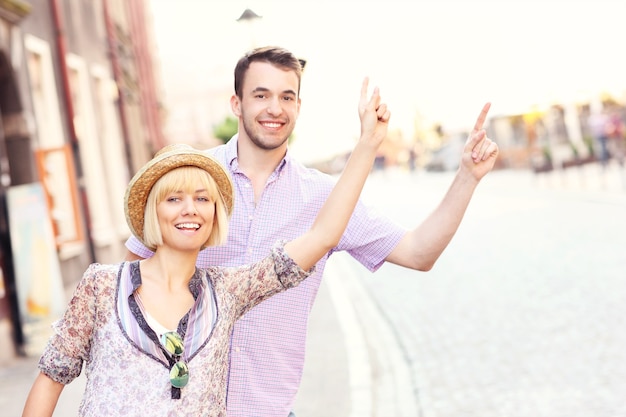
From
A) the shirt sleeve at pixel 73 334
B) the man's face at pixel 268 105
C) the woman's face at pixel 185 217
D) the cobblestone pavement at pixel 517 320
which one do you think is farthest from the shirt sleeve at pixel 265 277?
the cobblestone pavement at pixel 517 320

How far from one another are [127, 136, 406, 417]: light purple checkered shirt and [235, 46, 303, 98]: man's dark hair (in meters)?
Answer: 0.31

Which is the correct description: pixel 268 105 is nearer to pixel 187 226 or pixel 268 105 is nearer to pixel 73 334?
pixel 187 226

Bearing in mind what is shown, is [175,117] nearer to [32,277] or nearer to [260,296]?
[32,277]

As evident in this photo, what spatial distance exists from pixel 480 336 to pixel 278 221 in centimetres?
584

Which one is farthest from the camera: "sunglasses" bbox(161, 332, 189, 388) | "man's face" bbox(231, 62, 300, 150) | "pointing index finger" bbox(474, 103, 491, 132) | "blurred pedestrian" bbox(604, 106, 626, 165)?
"blurred pedestrian" bbox(604, 106, 626, 165)

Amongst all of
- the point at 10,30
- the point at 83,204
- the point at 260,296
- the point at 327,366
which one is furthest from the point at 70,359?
the point at 83,204

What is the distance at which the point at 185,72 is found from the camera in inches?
3735

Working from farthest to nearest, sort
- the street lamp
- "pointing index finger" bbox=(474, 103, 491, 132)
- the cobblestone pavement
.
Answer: the street lamp → the cobblestone pavement → "pointing index finger" bbox=(474, 103, 491, 132)

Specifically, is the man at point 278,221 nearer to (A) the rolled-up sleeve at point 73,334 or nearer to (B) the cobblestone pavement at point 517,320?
(A) the rolled-up sleeve at point 73,334

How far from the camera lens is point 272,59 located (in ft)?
11.0

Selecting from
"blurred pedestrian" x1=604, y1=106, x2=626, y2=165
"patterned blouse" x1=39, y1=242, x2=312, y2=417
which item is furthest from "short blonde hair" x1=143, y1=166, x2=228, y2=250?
"blurred pedestrian" x1=604, y1=106, x2=626, y2=165

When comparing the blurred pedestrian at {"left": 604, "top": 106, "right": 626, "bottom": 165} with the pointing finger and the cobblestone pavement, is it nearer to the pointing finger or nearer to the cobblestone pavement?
the cobblestone pavement

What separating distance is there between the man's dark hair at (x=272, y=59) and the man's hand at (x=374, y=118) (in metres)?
0.58

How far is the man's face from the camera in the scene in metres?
3.33
